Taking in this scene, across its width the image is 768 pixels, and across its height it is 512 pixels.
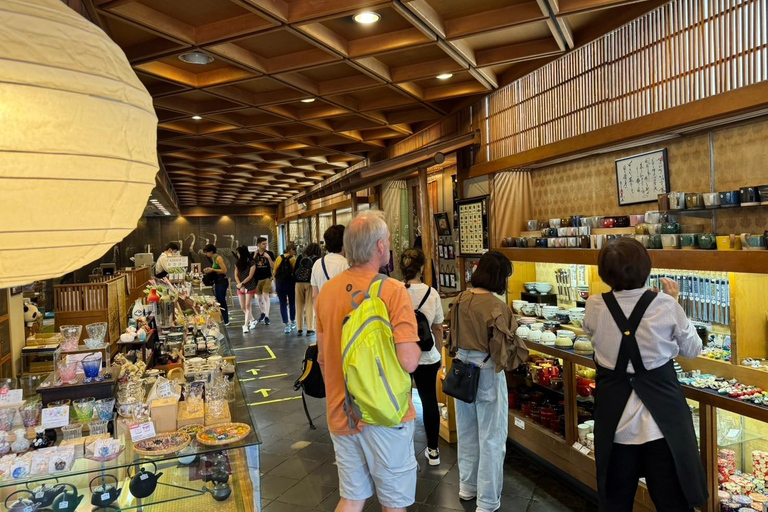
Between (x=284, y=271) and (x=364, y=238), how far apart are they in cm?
753

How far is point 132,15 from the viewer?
334cm

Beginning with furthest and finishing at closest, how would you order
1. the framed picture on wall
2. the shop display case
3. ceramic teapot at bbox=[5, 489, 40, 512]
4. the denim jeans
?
the framed picture on wall
the denim jeans
the shop display case
ceramic teapot at bbox=[5, 489, 40, 512]

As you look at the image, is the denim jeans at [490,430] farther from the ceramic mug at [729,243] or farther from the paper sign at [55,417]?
the paper sign at [55,417]

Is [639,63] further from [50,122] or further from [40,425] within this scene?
[40,425]

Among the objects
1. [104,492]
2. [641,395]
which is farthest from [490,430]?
[104,492]

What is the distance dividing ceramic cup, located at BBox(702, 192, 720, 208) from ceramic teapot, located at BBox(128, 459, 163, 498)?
3.32 meters

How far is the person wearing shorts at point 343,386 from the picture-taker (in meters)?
2.24

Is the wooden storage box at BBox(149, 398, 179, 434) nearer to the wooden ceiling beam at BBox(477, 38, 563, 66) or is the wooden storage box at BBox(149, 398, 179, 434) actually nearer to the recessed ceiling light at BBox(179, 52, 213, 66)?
the recessed ceiling light at BBox(179, 52, 213, 66)

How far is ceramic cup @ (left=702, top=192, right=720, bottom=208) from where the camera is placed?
312cm

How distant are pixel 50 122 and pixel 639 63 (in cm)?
398

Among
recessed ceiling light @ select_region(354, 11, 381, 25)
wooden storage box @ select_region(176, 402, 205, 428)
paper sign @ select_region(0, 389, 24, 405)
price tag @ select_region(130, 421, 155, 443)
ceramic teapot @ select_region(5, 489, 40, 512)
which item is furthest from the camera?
recessed ceiling light @ select_region(354, 11, 381, 25)

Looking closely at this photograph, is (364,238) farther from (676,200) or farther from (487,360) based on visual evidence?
(676,200)

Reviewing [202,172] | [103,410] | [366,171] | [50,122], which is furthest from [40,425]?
[202,172]

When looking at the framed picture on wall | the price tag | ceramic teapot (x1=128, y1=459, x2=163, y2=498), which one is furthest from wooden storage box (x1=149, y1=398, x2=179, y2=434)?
the framed picture on wall
